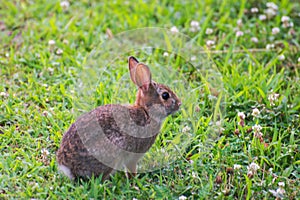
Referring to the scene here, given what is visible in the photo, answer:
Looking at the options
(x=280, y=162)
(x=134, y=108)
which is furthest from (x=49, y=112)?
(x=280, y=162)

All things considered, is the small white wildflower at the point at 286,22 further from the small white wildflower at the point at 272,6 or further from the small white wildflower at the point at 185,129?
the small white wildflower at the point at 185,129

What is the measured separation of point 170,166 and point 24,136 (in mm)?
1323

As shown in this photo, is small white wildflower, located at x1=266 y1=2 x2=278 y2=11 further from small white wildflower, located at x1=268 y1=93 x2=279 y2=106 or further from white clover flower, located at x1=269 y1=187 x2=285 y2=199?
white clover flower, located at x1=269 y1=187 x2=285 y2=199

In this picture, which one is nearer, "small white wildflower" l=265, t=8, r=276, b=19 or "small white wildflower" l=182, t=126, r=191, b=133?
"small white wildflower" l=182, t=126, r=191, b=133

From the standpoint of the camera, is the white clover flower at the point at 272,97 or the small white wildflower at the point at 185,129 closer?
the small white wildflower at the point at 185,129

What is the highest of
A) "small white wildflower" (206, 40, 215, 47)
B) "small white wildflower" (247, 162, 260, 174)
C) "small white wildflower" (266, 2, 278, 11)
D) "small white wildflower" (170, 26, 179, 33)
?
"small white wildflower" (266, 2, 278, 11)

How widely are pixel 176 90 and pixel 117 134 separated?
119 cm

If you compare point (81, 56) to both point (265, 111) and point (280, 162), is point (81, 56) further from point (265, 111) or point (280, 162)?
point (280, 162)

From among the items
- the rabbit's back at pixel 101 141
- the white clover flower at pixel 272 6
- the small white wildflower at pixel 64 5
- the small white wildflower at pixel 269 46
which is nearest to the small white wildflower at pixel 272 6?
the white clover flower at pixel 272 6

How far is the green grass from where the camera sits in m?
4.46

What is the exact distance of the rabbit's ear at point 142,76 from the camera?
444 centimetres

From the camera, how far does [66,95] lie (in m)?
5.55

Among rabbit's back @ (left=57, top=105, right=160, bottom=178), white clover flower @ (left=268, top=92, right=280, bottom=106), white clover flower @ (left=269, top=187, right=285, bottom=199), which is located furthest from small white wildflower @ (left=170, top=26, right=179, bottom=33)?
white clover flower @ (left=269, top=187, right=285, bottom=199)

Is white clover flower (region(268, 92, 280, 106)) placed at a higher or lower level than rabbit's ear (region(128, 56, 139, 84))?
lower
